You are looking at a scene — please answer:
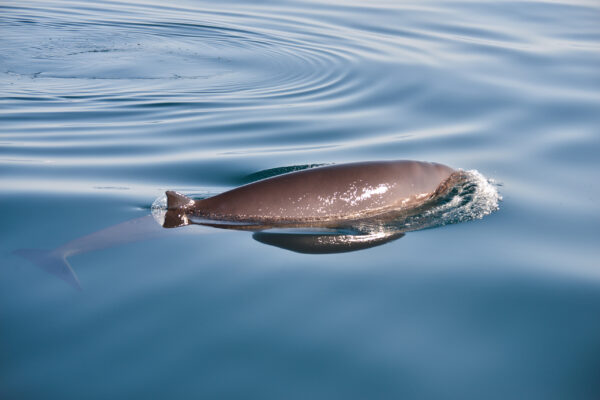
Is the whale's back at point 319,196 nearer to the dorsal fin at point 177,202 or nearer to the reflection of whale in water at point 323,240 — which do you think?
the dorsal fin at point 177,202

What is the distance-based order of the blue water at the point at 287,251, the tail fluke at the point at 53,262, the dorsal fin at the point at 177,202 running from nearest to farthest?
the blue water at the point at 287,251
the tail fluke at the point at 53,262
the dorsal fin at the point at 177,202

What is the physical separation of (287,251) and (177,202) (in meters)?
0.95

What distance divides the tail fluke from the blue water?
4 centimetres

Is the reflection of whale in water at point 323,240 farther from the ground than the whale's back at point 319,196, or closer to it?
closer to it

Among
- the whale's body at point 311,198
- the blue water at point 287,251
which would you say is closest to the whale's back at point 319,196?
the whale's body at point 311,198

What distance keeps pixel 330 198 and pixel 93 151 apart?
3085mm

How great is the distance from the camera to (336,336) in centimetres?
325

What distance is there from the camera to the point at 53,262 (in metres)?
3.95

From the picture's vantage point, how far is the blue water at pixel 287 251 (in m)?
3.02

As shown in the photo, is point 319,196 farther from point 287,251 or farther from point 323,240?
point 287,251

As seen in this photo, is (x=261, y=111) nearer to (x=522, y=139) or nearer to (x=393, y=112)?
(x=393, y=112)

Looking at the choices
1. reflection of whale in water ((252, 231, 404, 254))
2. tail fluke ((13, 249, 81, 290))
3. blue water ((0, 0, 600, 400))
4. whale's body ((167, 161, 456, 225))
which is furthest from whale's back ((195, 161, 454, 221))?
tail fluke ((13, 249, 81, 290))

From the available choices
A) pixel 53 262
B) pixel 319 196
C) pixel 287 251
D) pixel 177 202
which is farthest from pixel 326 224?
pixel 53 262

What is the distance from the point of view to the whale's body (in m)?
4.59
